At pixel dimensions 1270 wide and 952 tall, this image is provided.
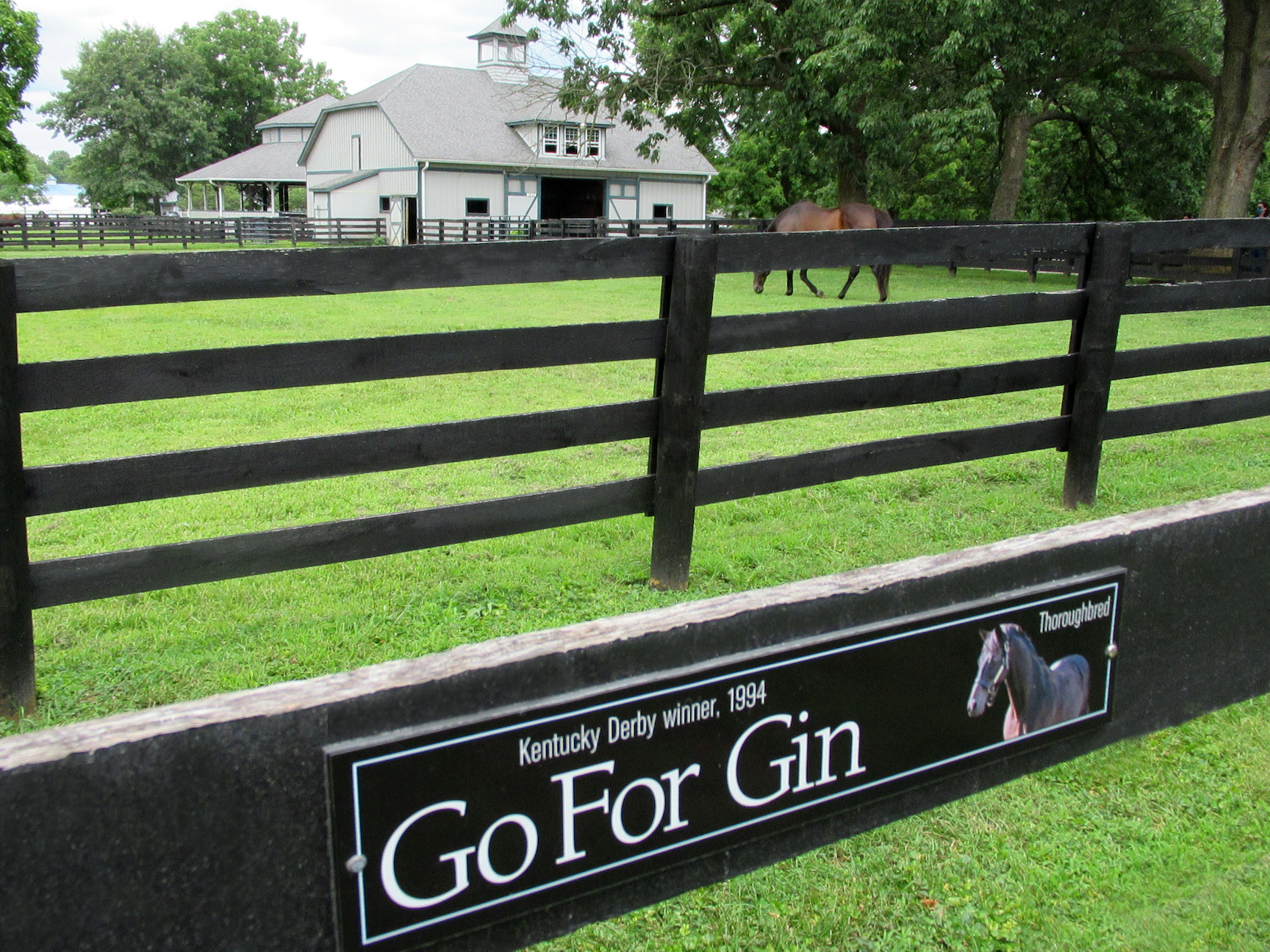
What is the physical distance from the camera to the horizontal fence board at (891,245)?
Answer: 4457 millimetres

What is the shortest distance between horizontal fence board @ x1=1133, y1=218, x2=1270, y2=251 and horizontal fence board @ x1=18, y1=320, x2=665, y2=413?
2769mm

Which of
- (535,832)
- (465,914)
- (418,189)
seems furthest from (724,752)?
(418,189)

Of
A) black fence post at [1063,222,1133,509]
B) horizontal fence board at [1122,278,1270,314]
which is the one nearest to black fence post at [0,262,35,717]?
black fence post at [1063,222,1133,509]

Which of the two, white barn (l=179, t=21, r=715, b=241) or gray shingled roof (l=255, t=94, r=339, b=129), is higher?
gray shingled roof (l=255, t=94, r=339, b=129)

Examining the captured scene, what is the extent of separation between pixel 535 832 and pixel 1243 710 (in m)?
2.91

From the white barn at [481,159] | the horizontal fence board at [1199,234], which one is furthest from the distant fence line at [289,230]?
the horizontal fence board at [1199,234]

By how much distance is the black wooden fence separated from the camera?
3312 mm

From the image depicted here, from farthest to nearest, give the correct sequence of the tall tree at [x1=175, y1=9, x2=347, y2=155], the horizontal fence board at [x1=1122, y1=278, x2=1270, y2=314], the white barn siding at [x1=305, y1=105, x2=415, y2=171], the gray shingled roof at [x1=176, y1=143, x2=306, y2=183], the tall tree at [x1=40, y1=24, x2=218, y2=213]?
the tall tree at [x1=175, y1=9, x2=347, y2=155]
the tall tree at [x1=40, y1=24, x2=218, y2=213]
the gray shingled roof at [x1=176, y1=143, x2=306, y2=183]
the white barn siding at [x1=305, y1=105, x2=415, y2=171]
the horizontal fence board at [x1=1122, y1=278, x2=1270, y2=314]

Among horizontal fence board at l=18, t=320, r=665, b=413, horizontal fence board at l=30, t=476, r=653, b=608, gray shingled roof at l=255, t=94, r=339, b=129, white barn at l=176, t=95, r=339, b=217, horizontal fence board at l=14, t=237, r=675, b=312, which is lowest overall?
horizontal fence board at l=30, t=476, r=653, b=608

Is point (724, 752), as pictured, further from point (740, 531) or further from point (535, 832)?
point (740, 531)

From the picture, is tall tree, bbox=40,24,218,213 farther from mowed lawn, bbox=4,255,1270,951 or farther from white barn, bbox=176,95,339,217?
mowed lawn, bbox=4,255,1270,951

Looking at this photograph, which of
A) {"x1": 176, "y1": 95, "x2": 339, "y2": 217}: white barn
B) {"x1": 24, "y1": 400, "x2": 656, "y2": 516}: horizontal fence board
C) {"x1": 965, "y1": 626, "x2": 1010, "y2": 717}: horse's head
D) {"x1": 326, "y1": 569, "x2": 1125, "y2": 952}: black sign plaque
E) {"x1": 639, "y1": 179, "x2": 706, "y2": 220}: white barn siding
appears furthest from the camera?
{"x1": 176, "y1": 95, "x2": 339, "y2": 217}: white barn

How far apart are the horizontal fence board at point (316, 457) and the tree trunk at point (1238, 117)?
22.9 metres

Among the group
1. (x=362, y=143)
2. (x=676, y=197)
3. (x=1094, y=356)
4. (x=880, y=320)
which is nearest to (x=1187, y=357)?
(x=1094, y=356)
